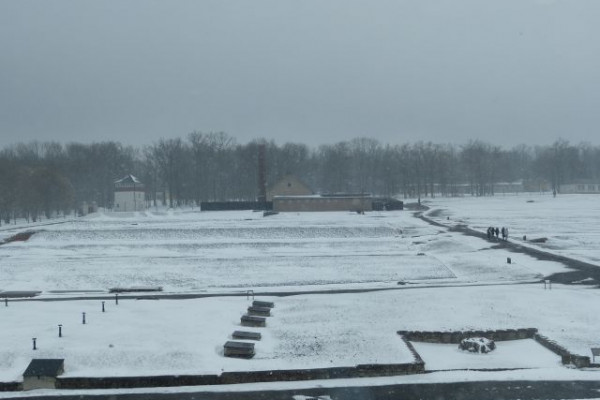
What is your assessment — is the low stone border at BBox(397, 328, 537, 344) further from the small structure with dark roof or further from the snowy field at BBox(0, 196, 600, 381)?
the small structure with dark roof

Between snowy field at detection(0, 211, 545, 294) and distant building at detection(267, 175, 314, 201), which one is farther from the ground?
distant building at detection(267, 175, 314, 201)

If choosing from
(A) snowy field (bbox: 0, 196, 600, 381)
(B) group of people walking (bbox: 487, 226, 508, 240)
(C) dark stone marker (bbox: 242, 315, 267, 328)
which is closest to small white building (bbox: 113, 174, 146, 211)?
(A) snowy field (bbox: 0, 196, 600, 381)

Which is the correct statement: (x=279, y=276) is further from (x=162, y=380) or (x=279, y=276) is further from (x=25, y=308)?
(x=162, y=380)

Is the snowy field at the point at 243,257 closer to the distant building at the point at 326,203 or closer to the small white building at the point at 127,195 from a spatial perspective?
the distant building at the point at 326,203

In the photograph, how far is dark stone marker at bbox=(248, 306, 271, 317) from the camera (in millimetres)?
23234

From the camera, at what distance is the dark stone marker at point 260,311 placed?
23234mm

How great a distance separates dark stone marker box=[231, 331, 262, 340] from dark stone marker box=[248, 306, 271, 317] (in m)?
3.35

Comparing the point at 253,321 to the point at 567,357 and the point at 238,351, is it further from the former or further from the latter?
the point at 567,357

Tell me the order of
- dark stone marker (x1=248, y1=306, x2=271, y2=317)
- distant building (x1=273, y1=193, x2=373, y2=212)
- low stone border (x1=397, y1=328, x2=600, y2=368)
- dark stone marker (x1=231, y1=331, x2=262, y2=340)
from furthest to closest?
distant building (x1=273, y1=193, x2=373, y2=212) → dark stone marker (x1=248, y1=306, x2=271, y2=317) → low stone border (x1=397, y1=328, x2=600, y2=368) → dark stone marker (x1=231, y1=331, x2=262, y2=340)

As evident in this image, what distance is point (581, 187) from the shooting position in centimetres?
13962

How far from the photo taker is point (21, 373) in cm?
1692

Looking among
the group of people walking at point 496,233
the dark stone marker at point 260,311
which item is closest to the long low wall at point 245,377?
the dark stone marker at point 260,311

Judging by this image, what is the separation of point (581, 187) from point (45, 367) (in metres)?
140

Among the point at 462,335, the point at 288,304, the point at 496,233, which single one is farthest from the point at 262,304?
the point at 496,233
